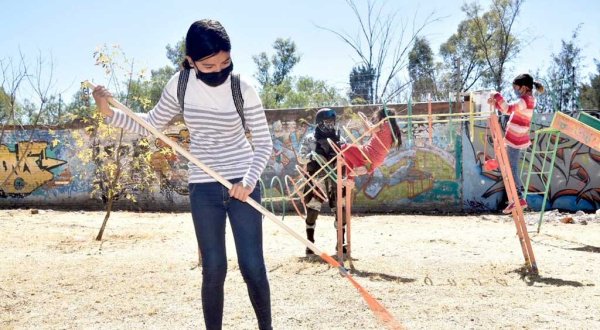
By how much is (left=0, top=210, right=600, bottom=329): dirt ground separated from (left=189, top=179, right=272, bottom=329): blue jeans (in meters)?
0.87

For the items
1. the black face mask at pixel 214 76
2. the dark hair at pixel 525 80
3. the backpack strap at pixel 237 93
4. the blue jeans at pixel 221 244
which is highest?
the dark hair at pixel 525 80

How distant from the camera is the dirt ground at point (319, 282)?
140 inches

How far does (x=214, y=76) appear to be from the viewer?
8.30 feet

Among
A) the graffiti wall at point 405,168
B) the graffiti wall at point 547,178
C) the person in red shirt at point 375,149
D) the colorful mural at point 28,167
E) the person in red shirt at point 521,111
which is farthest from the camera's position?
the colorful mural at point 28,167

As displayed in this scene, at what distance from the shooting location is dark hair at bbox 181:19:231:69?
8.00 feet

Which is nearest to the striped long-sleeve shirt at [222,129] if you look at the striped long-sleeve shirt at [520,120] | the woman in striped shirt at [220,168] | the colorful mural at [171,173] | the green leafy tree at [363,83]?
the woman in striped shirt at [220,168]

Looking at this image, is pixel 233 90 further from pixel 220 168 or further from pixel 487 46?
pixel 487 46

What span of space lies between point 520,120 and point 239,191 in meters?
4.05

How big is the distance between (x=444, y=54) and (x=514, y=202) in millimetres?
27722

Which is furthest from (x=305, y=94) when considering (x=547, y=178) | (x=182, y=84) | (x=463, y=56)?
(x=182, y=84)

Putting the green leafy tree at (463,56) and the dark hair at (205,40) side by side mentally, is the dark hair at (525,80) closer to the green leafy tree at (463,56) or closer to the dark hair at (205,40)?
the dark hair at (205,40)

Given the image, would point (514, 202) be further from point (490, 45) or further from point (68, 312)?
point (490, 45)

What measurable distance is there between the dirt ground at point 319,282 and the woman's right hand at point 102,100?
1.51 metres

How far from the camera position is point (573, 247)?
22.6ft
